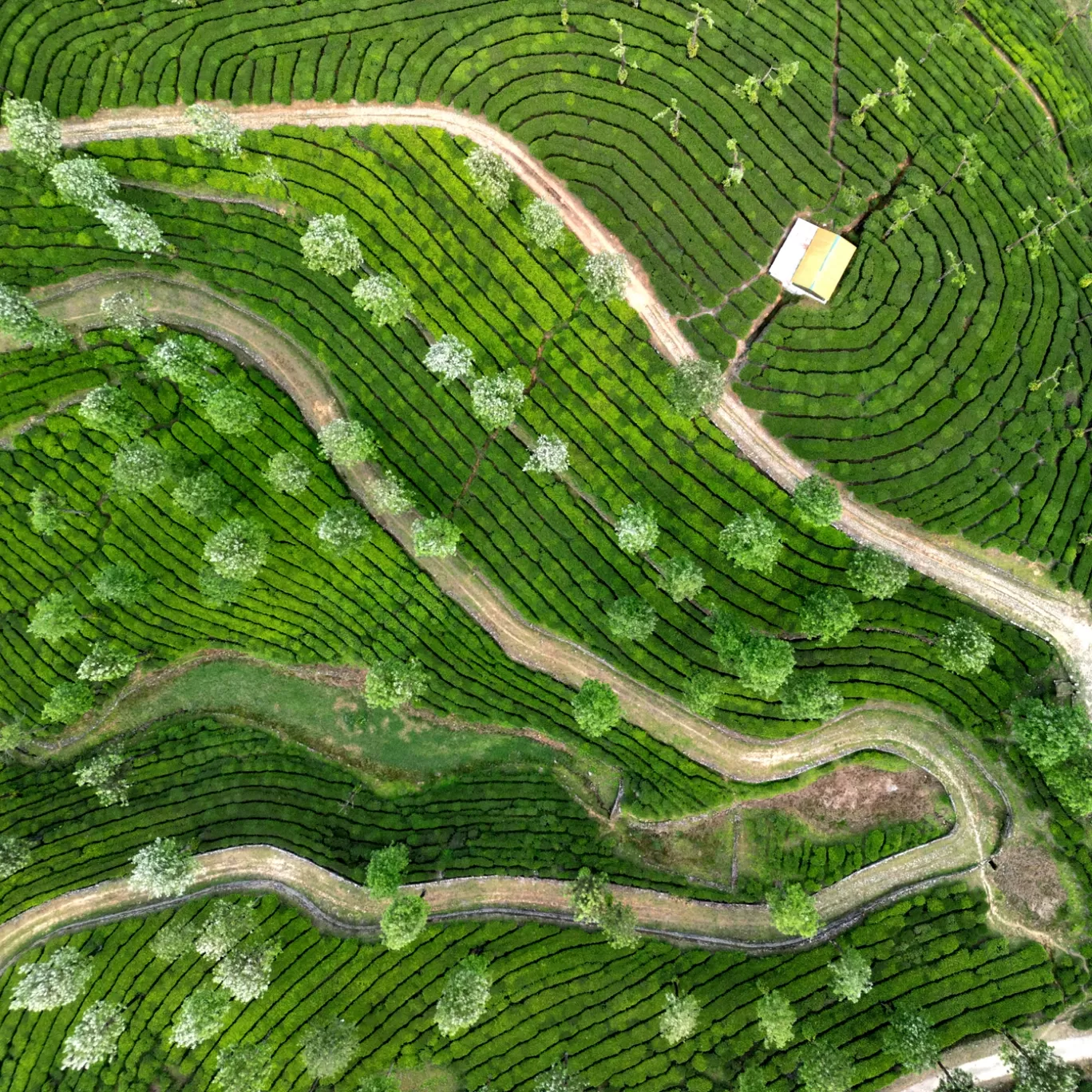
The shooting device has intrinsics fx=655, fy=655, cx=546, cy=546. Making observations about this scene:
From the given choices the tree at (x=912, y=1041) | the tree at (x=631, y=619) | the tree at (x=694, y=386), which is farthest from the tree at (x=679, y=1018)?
the tree at (x=694, y=386)

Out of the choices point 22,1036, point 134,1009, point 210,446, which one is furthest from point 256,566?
point 22,1036

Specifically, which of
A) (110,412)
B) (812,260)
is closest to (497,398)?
(812,260)

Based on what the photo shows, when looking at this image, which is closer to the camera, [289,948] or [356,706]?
[289,948]

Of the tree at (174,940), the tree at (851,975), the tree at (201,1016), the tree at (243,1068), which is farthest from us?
the tree at (174,940)

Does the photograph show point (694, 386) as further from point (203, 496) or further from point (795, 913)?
point (795, 913)

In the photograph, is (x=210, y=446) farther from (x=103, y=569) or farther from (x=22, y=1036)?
(x=22, y=1036)

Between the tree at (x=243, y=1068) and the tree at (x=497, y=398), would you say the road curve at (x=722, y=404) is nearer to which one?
the tree at (x=497, y=398)
